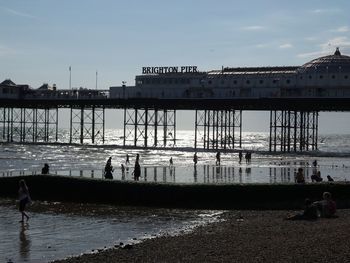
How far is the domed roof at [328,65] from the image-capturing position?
230 feet

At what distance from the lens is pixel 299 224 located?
69.3 ft

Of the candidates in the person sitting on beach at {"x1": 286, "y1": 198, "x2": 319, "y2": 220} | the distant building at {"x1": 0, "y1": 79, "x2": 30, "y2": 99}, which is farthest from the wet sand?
the distant building at {"x1": 0, "y1": 79, "x2": 30, "y2": 99}

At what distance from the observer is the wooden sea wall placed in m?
26.5

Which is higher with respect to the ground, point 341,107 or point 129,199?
point 341,107

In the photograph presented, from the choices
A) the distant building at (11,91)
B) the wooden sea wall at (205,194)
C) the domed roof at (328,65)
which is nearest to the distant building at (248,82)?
the domed roof at (328,65)

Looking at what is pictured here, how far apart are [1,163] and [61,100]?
32.0m

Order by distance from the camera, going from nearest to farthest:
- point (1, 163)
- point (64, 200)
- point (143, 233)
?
1. point (143, 233)
2. point (64, 200)
3. point (1, 163)

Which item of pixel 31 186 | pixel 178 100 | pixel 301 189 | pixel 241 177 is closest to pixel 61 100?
pixel 178 100

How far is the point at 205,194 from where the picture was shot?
26.9 meters

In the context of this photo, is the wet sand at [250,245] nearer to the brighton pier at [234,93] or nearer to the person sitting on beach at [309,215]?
the person sitting on beach at [309,215]

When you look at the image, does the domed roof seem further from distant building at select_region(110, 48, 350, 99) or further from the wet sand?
the wet sand

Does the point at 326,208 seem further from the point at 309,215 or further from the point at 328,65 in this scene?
the point at 328,65

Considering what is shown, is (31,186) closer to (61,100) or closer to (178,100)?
(178,100)

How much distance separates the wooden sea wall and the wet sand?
452cm
